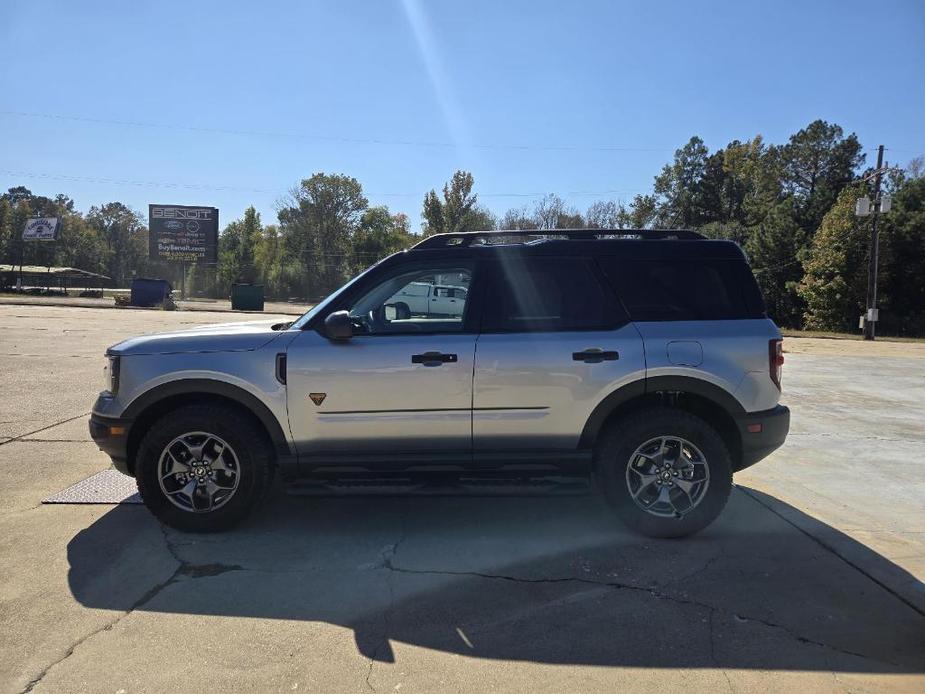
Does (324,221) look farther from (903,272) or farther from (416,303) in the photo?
(416,303)

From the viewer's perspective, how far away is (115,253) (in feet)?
318

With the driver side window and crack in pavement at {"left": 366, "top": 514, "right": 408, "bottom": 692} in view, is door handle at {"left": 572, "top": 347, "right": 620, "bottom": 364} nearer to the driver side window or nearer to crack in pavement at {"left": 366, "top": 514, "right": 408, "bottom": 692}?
the driver side window

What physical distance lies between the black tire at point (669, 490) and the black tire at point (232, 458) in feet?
7.54

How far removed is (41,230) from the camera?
6688 centimetres

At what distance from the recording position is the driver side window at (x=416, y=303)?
4.48 meters

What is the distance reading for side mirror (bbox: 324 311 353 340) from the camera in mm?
4168

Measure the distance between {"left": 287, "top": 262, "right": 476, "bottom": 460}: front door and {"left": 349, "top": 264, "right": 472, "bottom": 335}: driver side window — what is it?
11 cm

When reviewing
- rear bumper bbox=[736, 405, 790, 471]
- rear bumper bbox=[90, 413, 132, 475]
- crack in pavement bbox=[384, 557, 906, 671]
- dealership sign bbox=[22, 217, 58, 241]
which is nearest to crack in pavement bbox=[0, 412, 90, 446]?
rear bumper bbox=[90, 413, 132, 475]

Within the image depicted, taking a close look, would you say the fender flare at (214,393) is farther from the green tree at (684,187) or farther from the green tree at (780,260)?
the green tree at (684,187)

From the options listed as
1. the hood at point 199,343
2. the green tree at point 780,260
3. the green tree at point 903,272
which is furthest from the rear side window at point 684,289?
the green tree at point 780,260

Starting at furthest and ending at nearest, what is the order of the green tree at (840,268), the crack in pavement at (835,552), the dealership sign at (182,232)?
the dealership sign at (182,232) < the green tree at (840,268) < the crack in pavement at (835,552)

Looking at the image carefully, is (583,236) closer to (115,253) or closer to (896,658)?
(896,658)

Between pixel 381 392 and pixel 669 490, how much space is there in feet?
6.77

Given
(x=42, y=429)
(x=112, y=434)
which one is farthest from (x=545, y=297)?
(x=42, y=429)
